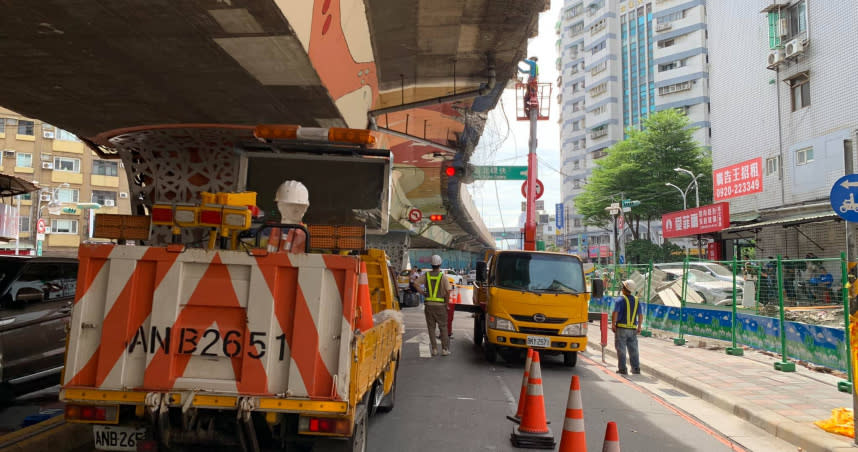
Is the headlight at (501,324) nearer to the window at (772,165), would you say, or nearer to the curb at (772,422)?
the curb at (772,422)

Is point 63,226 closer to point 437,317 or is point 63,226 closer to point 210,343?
point 437,317

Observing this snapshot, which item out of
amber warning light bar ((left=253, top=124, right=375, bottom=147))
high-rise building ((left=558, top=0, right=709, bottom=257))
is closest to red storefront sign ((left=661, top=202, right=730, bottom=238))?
amber warning light bar ((left=253, top=124, right=375, bottom=147))

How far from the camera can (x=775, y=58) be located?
25547 millimetres

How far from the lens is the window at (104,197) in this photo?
5062 cm

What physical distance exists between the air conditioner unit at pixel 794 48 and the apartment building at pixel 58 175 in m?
45.3

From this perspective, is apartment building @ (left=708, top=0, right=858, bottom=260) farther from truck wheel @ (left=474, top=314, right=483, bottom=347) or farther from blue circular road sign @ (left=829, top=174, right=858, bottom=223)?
blue circular road sign @ (left=829, top=174, right=858, bottom=223)

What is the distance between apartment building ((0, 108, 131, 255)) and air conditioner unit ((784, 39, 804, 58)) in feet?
149

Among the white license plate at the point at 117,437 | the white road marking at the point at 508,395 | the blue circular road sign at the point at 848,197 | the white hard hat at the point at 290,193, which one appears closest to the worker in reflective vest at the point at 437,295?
the white road marking at the point at 508,395

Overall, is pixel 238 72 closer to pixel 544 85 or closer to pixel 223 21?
pixel 223 21

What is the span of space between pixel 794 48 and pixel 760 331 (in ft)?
60.5

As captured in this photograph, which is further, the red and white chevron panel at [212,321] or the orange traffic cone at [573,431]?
the orange traffic cone at [573,431]

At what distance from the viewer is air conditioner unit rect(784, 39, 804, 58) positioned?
79.9ft

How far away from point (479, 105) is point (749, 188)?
559 inches

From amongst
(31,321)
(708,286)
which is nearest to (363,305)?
(31,321)
